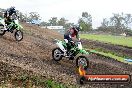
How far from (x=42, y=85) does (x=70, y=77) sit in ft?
8.93

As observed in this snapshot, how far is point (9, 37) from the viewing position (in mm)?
23219

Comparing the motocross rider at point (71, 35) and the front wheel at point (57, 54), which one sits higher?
the motocross rider at point (71, 35)

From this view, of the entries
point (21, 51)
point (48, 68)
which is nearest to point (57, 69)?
point (48, 68)

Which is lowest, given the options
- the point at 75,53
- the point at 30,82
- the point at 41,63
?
A: the point at 30,82

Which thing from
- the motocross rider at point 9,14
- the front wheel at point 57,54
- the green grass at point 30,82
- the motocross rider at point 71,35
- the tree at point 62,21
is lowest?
the tree at point 62,21

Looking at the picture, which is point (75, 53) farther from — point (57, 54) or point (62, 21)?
point (62, 21)

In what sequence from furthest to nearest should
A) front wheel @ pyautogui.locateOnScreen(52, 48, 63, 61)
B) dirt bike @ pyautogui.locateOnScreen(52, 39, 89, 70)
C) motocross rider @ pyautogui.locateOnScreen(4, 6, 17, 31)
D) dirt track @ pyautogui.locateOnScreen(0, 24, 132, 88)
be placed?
1. motocross rider @ pyautogui.locateOnScreen(4, 6, 17, 31)
2. front wheel @ pyautogui.locateOnScreen(52, 48, 63, 61)
3. dirt bike @ pyautogui.locateOnScreen(52, 39, 89, 70)
4. dirt track @ pyautogui.locateOnScreen(0, 24, 132, 88)

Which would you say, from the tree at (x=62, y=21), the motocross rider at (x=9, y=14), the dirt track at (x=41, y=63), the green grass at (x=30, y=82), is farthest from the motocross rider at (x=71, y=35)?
the tree at (x=62, y=21)

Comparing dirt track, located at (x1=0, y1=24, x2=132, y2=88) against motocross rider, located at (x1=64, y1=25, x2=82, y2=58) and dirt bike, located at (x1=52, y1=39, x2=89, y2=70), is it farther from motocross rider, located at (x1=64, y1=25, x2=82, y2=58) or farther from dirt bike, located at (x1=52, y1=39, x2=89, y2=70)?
motocross rider, located at (x1=64, y1=25, x2=82, y2=58)

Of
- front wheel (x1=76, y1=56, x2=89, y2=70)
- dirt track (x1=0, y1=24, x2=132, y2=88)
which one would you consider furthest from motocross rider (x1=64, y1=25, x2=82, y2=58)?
dirt track (x1=0, y1=24, x2=132, y2=88)

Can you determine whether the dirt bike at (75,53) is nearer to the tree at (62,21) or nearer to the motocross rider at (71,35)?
the motocross rider at (71,35)

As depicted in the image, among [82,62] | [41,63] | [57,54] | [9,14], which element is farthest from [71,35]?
[9,14]

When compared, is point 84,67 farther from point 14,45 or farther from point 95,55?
point 95,55

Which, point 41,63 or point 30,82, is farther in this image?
point 41,63
